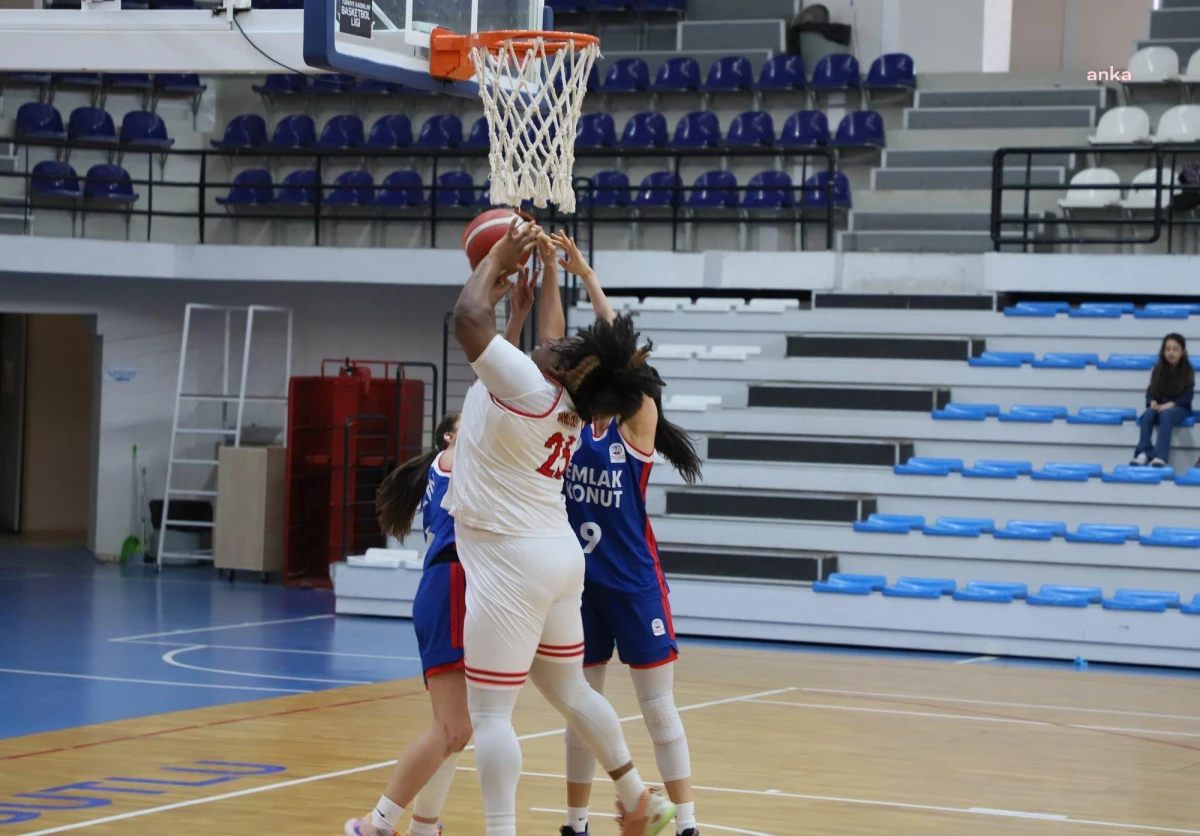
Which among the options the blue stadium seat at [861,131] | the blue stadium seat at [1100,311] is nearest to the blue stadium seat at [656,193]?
the blue stadium seat at [861,131]

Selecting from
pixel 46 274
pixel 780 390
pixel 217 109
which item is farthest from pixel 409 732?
pixel 217 109

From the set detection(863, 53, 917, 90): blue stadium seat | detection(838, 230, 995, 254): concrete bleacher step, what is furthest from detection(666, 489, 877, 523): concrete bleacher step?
detection(863, 53, 917, 90): blue stadium seat

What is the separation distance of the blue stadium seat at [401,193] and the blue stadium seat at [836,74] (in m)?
3.90

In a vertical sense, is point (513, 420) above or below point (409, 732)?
above

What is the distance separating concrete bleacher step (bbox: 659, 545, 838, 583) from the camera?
35.4ft

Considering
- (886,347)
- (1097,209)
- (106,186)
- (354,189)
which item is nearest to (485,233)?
(886,347)

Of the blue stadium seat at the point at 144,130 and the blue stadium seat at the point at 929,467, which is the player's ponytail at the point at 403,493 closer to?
the blue stadium seat at the point at 929,467

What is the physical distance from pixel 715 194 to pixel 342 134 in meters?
4.00

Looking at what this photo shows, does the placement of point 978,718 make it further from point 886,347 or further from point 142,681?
point 886,347

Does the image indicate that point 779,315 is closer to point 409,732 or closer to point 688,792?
point 409,732

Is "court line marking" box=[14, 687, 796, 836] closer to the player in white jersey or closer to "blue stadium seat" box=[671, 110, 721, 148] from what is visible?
the player in white jersey

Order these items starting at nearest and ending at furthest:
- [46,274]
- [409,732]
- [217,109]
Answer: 1. [409,732]
2. [46,274]
3. [217,109]

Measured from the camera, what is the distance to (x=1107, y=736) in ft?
24.2

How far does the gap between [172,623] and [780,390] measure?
4.71m
